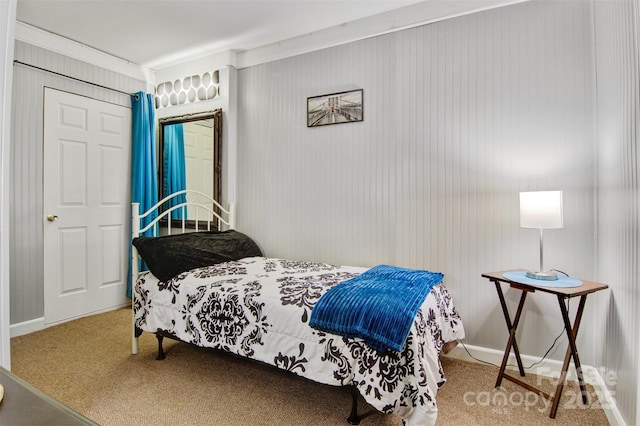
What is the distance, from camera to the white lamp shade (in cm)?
194

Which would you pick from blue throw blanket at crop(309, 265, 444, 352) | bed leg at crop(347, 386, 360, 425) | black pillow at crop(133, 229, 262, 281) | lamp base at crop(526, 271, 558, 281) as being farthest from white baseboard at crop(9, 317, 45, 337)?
lamp base at crop(526, 271, 558, 281)

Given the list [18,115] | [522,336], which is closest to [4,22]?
[18,115]

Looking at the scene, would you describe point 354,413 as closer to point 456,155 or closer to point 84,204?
point 456,155

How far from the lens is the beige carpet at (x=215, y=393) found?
1.80m

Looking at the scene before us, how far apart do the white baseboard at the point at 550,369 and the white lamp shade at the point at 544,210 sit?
945 mm

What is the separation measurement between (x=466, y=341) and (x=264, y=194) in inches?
83.9

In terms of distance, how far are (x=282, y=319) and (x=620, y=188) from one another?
188cm

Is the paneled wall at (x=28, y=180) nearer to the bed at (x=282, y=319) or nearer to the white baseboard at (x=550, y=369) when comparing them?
the bed at (x=282, y=319)

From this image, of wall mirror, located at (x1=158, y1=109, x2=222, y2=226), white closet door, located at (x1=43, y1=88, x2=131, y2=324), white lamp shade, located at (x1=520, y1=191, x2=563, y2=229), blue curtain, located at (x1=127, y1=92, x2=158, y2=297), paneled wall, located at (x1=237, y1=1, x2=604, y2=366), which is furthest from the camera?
blue curtain, located at (x1=127, y1=92, x2=158, y2=297)

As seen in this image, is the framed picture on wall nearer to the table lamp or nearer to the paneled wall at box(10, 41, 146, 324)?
the table lamp

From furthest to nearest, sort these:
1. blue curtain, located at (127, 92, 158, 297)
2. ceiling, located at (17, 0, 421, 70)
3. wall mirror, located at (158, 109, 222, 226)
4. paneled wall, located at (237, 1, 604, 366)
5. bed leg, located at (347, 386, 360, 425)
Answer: blue curtain, located at (127, 92, 158, 297) < wall mirror, located at (158, 109, 222, 226) < ceiling, located at (17, 0, 421, 70) < paneled wall, located at (237, 1, 604, 366) < bed leg, located at (347, 386, 360, 425)

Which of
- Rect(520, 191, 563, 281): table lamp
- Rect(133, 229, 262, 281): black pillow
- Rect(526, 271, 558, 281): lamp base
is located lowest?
Rect(526, 271, 558, 281): lamp base

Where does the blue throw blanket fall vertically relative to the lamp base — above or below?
below

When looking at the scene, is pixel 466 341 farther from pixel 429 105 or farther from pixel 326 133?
pixel 326 133
